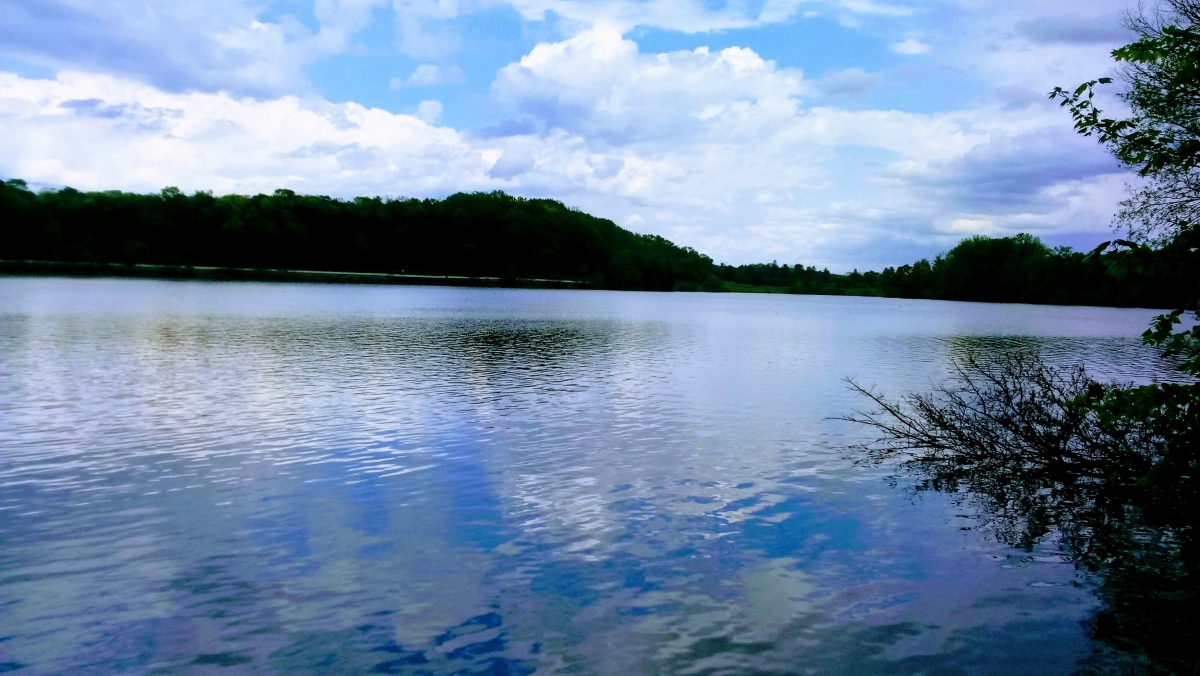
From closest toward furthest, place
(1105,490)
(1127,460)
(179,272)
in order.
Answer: (1127,460) < (1105,490) < (179,272)

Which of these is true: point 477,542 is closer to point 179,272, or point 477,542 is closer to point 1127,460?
point 1127,460

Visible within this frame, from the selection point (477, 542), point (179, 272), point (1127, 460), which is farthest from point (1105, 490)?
point (179, 272)

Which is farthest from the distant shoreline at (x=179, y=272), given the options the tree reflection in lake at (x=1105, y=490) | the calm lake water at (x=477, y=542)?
the tree reflection in lake at (x=1105, y=490)

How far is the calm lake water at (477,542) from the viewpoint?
8.60 m

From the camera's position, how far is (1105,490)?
596 inches

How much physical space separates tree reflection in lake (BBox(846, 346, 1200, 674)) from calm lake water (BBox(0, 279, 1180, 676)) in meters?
0.60

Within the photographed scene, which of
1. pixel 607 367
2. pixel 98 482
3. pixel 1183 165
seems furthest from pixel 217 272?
pixel 1183 165

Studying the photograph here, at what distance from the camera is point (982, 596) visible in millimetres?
10250

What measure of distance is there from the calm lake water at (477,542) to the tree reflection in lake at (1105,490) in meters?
0.60

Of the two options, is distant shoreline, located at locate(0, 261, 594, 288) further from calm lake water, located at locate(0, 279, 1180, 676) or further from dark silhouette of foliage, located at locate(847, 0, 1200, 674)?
dark silhouette of foliage, located at locate(847, 0, 1200, 674)

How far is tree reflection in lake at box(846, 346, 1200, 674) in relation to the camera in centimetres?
880

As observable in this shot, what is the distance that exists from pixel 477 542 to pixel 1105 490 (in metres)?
11.5

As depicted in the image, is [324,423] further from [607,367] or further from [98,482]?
[607,367]

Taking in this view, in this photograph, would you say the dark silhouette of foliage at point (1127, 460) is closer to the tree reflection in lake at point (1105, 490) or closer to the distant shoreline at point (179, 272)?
the tree reflection in lake at point (1105, 490)
